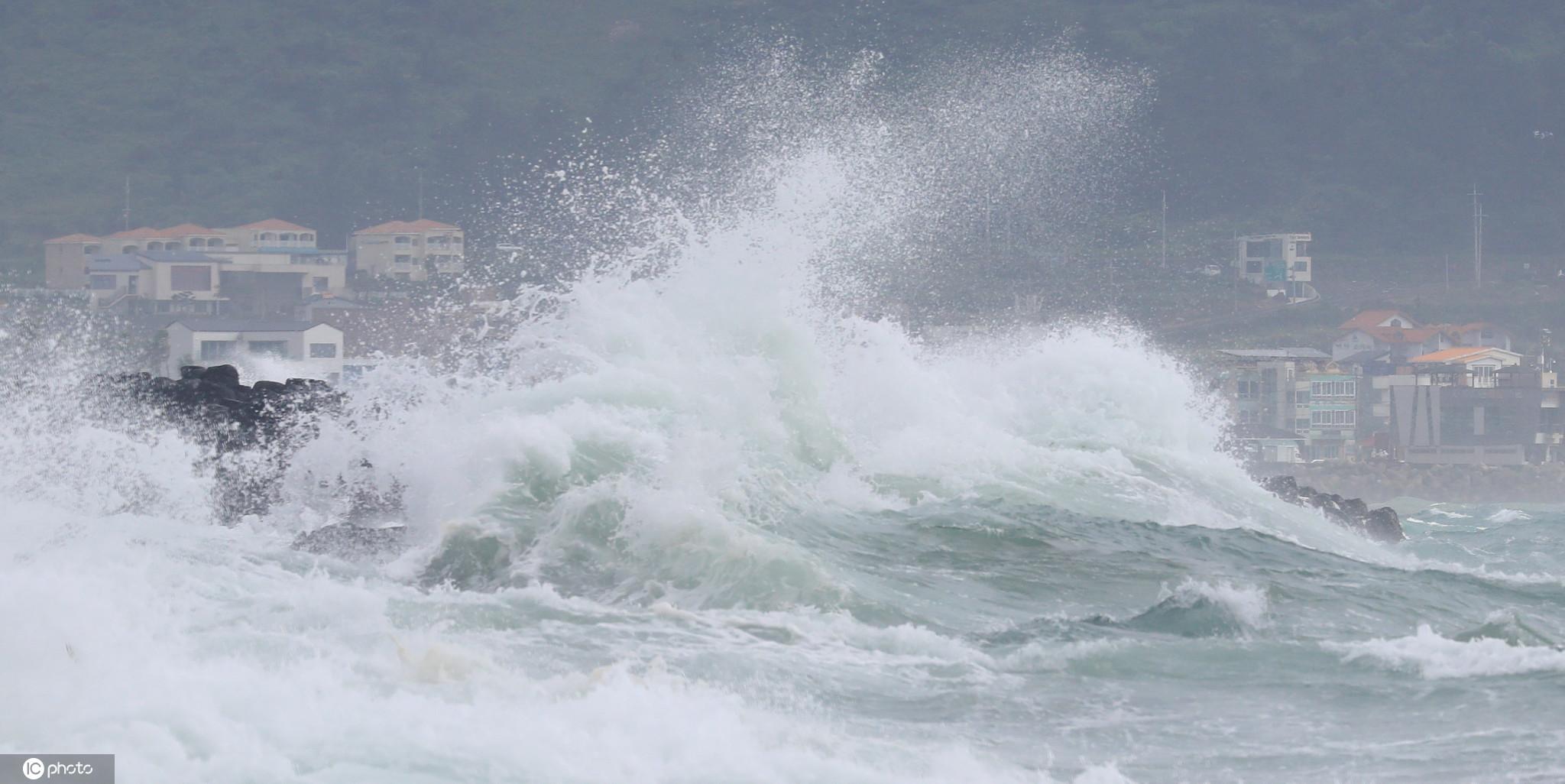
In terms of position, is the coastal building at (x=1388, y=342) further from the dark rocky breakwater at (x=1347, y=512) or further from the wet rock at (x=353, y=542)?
the wet rock at (x=353, y=542)

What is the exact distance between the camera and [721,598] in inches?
454

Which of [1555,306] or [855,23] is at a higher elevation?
[855,23]

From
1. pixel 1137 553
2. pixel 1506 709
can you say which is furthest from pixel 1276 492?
pixel 1506 709

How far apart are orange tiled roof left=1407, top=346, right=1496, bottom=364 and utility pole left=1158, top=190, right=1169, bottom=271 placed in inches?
644

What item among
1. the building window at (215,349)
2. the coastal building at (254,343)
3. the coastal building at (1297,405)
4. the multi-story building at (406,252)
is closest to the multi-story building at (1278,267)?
the coastal building at (1297,405)

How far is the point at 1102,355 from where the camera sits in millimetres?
24438

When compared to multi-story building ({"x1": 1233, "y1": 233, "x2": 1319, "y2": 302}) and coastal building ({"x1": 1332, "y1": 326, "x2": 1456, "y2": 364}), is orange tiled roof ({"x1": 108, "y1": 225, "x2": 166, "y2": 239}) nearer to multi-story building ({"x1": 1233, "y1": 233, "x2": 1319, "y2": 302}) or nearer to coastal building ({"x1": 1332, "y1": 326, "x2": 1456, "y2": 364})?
multi-story building ({"x1": 1233, "y1": 233, "x2": 1319, "y2": 302})

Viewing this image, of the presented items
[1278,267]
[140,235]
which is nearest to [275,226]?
[140,235]

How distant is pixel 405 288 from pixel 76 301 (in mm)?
11665

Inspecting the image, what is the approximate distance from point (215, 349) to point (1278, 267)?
143 ft

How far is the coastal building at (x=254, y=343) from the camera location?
154 feet

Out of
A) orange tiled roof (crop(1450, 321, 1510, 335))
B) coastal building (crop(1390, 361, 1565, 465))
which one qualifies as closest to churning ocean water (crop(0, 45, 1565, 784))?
coastal building (crop(1390, 361, 1565, 465))

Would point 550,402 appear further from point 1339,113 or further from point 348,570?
point 1339,113

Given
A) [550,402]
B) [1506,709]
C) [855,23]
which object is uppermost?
[855,23]
